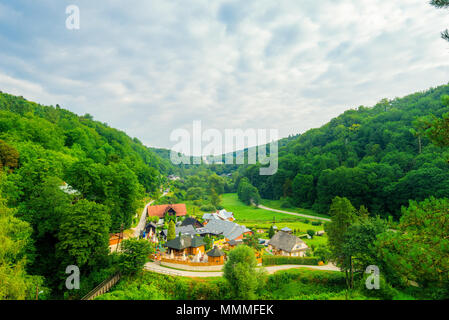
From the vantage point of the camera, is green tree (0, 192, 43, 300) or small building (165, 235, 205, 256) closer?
green tree (0, 192, 43, 300)

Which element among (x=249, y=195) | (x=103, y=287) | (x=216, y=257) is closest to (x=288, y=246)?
(x=216, y=257)

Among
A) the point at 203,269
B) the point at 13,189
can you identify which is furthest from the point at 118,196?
the point at 203,269

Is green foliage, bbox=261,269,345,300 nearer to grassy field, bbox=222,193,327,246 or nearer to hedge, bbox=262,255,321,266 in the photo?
hedge, bbox=262,255,321,266

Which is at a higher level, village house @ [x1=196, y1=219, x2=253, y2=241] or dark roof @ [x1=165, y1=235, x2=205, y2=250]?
dark roof @ [x1=165, y1=235, x2=205, y2=250]

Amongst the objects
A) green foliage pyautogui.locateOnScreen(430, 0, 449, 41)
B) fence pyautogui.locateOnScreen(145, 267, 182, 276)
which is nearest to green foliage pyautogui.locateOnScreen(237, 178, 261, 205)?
fence pyautogui.locateOnScreen(145, 267, 182, 276)

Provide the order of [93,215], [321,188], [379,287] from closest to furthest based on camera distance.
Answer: [379,287] → [93,215] → [321,188]

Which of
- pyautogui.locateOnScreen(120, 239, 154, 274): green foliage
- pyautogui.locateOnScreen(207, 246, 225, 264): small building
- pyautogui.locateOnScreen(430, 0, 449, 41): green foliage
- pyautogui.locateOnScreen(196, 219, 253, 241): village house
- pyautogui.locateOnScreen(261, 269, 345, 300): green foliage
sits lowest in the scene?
pyautogui.locateOnScreen(196, 219, 253, 241): village house
